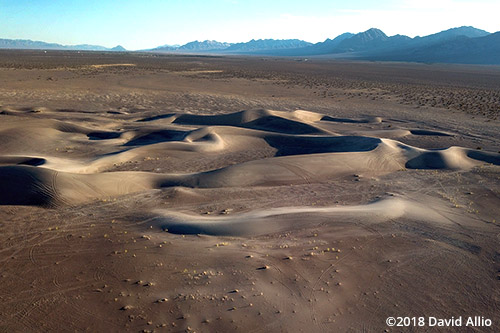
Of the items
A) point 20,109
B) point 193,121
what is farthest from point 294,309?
point 20,109

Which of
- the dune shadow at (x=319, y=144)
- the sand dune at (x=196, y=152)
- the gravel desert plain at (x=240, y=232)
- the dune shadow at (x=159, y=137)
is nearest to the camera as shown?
the gravel desert plain at (x=240, y=232)

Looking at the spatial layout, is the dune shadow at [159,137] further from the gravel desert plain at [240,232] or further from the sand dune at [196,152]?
the gravel desert plain at [240,232]

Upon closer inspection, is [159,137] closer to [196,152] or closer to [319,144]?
[196,152]

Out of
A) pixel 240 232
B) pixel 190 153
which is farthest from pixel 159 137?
pixel 240 232

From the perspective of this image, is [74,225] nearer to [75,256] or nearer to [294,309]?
[75,256]

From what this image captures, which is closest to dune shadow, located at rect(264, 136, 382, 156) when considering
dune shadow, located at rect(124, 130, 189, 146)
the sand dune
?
the sand dune

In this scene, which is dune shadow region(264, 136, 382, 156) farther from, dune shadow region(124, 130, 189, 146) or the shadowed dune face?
dune shadow region(124, 130, 189, 146)

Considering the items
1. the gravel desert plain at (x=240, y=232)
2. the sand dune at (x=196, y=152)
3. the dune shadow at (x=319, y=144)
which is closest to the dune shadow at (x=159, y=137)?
the sand dune at (x=196, y=152)
